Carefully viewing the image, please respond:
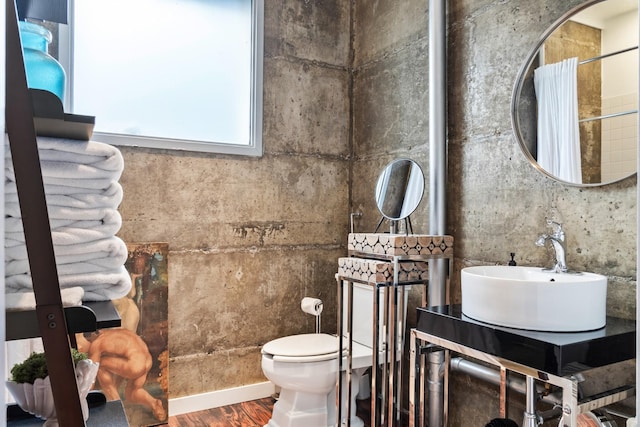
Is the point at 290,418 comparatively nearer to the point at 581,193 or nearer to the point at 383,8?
the point at 581,193

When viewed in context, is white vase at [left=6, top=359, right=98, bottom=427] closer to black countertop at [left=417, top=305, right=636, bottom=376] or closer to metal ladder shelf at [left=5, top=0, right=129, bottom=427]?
metal ladder shelf at [left=5, top=0, right=129, bottom=427]

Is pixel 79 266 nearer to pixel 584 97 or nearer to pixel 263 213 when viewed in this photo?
pixel 584 97

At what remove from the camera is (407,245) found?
7.00 ft

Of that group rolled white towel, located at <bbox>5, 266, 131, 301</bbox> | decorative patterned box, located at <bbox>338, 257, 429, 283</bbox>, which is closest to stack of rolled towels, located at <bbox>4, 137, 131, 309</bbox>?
rolled white towel, located at <bbox>5, 266, 131, 301</bbox>

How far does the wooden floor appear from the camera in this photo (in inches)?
101

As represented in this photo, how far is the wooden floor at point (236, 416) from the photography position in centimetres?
255

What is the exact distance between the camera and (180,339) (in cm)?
266

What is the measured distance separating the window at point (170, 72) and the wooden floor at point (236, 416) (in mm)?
1575

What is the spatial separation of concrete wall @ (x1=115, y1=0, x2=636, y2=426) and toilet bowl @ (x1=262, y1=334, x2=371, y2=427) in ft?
1.65

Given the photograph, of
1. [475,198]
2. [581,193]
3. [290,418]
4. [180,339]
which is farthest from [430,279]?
[180,339]

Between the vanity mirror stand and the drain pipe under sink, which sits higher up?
the drain pipe under sink

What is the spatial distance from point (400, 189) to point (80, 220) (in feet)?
5.97

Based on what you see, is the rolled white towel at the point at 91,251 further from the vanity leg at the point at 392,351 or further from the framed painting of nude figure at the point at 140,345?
the framed painting of nude figure at the point at 140,345

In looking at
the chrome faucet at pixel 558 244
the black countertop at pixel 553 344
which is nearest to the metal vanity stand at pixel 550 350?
the black countertop at pixel 553 344
